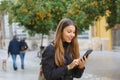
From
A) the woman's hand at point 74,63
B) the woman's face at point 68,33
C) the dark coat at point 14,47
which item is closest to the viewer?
the woman's hand at point 74,63

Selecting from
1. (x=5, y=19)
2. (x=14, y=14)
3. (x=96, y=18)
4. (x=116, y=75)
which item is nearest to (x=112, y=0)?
(x=96, y=18)

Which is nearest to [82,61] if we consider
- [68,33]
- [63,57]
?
[63,57]

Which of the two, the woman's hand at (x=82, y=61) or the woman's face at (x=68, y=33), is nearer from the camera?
the woman's hand at (x=82, y=61)

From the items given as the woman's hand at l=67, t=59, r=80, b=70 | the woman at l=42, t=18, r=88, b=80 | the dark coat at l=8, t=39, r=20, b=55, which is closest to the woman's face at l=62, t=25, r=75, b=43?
the woman at l=42, t=18, r=88, b=80

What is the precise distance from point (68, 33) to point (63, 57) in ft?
0.76

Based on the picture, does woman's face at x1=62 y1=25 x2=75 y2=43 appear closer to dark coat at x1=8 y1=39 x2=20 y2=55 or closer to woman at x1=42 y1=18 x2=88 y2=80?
woman at x1=42 y1=18 x2=88 y2=80

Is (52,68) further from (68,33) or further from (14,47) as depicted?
(14,47)

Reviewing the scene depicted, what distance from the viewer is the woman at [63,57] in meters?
4.22

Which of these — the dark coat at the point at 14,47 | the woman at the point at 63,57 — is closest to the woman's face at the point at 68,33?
the woman at the point at 63,57

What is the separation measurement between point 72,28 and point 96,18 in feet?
41.3

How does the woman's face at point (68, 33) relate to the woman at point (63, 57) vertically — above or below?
above

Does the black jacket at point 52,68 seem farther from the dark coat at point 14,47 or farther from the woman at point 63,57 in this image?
the dark coat at point 14,47

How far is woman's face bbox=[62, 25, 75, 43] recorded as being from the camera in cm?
430

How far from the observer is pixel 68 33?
170 inches
